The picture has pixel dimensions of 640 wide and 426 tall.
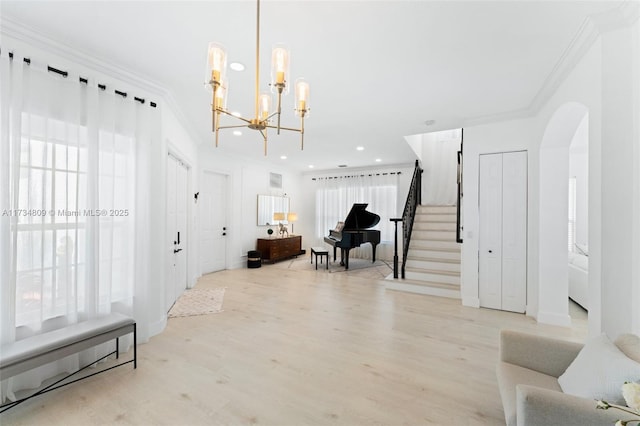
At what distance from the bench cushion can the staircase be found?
4.11 meters

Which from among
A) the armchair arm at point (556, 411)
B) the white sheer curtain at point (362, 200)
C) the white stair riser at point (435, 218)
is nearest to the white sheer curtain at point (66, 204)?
the armchair arm at point (556, 411)

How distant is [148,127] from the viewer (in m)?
2.95

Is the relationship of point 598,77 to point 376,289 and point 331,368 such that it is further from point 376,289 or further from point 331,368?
point 376,289

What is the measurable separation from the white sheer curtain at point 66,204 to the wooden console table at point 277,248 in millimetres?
4331

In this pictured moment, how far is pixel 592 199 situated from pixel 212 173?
6.21 m

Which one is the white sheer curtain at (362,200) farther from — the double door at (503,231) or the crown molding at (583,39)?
the crown molding at (583,39)

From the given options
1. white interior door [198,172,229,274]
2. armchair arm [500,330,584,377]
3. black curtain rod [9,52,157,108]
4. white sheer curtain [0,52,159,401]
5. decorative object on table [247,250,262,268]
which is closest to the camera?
armchair arm [500,330,584,377]

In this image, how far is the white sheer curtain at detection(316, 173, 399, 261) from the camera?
793 cm

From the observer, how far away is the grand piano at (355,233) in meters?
6.60

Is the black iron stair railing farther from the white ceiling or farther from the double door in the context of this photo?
the white ceiling

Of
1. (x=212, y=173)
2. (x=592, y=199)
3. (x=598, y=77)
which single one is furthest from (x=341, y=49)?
(x=212, y=173)

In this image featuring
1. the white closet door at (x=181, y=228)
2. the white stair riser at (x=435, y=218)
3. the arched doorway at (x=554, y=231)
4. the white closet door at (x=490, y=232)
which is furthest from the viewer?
the white stair riser at (x=435, y=218)

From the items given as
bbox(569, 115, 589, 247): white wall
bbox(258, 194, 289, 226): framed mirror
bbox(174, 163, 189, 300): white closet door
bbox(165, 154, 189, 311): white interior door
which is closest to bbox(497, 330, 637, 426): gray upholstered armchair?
bbox(165, 154, 189, 311): white interior door

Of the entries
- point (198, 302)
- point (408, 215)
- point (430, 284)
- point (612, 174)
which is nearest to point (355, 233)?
point (408, 215)
